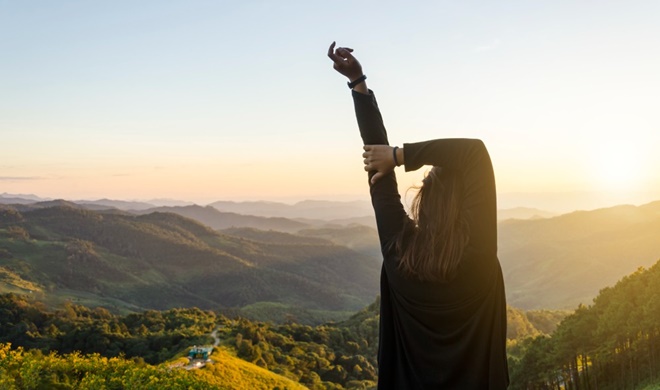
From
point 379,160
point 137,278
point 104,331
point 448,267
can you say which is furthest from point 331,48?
point 137,278

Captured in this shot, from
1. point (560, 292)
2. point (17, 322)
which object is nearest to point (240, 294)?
point (17, 322)

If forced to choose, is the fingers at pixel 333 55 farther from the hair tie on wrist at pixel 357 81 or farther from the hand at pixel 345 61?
the hair tie on wrist at pixel 357 81

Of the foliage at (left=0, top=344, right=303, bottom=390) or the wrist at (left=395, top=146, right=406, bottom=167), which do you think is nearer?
the wrist at (left=395, top=146, right=406, bottom=167)

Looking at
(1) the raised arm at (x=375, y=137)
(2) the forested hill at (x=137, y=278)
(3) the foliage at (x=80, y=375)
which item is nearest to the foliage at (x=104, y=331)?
(3) the foliage at (x=80, y=375)

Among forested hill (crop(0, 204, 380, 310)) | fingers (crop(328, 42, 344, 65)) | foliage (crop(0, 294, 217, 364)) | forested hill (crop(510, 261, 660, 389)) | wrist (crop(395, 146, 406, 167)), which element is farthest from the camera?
forested hill (crop(0, 204, 380, 310))

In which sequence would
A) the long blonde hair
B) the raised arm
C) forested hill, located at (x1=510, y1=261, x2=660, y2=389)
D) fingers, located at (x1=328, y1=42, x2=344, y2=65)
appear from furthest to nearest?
1. forested hill, located at (x1=510, y1=261, x2=660, y2=389)
2. fingers, located at (x1=328, y1=42, x2=344, y2=65)
3. the raised arm
4. the long blonde hair

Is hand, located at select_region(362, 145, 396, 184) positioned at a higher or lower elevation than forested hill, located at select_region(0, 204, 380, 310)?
higher

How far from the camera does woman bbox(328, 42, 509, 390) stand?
6.69 feet

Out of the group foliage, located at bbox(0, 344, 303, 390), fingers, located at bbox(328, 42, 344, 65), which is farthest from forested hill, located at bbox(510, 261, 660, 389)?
fingers, located at bbox(328, 42, 344, 65)

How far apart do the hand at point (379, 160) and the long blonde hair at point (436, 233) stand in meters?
0.17

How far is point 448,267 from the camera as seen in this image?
1.99 meters

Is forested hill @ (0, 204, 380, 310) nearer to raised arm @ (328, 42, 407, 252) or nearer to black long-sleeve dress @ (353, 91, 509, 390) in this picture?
raised arm @ (328, 42, 407, 252)

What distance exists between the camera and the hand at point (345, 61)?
2428 mm

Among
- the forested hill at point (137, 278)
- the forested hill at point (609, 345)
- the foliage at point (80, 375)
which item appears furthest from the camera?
the forested hill at point (137, 278)
